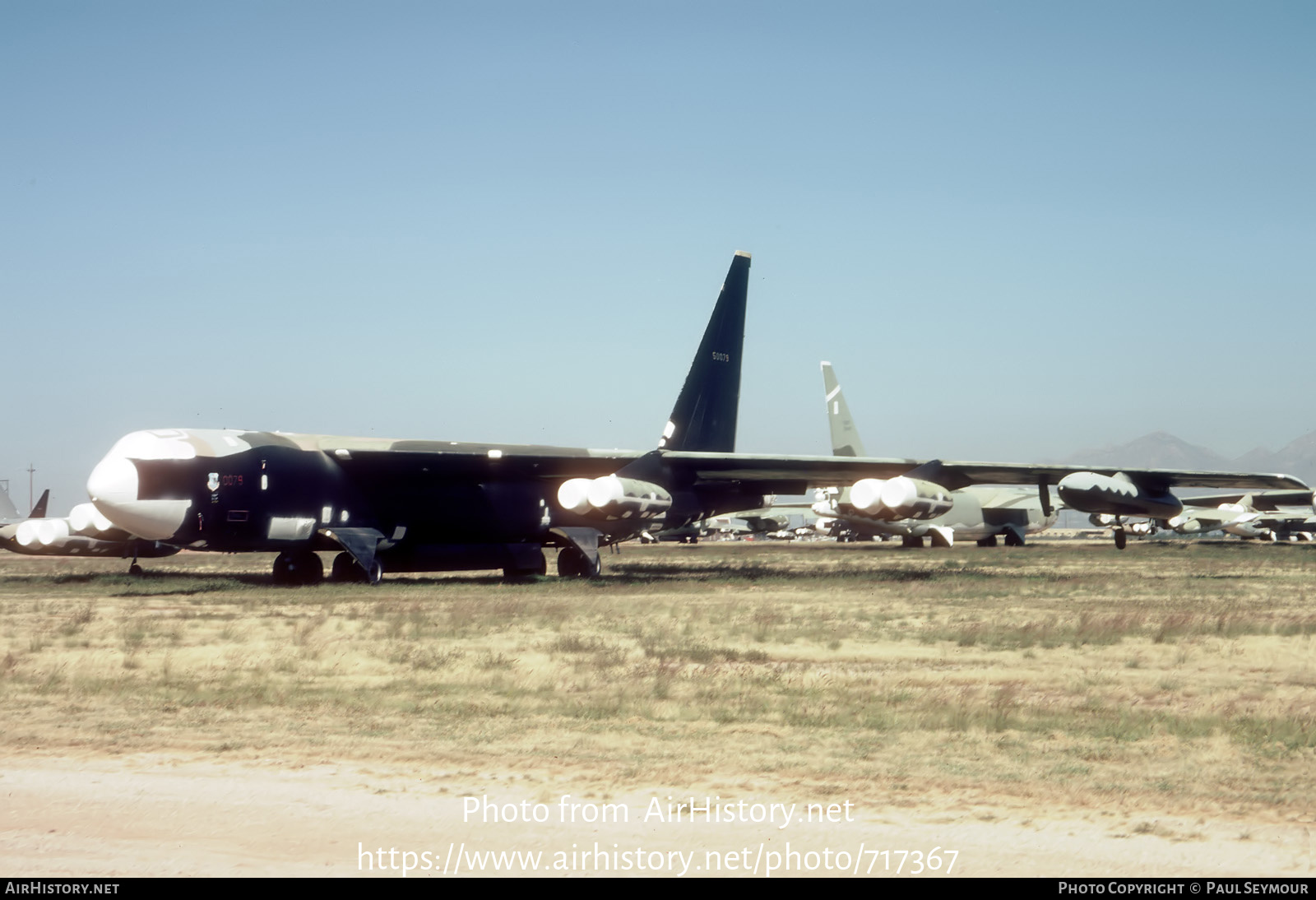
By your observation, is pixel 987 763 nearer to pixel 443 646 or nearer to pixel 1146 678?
pixel 1146 678

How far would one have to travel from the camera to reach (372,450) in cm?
2650

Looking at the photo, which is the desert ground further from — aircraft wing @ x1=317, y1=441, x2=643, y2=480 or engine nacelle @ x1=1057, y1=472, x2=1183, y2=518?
engine nacelle @ x1=1057, y1=472, x2=1183, y2=518

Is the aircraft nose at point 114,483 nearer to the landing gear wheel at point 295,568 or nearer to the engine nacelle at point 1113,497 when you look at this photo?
the landing gear wheel at point 295,568

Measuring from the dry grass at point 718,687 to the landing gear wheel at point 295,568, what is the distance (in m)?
2.89

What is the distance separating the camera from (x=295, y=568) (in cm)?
2675

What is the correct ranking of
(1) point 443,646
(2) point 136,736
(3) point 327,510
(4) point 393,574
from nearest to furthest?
(2) point 136,736, (1) point 443,646, (3) point 327,510, (4) point 393,574

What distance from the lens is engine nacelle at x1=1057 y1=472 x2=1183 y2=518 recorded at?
32969 millimetres

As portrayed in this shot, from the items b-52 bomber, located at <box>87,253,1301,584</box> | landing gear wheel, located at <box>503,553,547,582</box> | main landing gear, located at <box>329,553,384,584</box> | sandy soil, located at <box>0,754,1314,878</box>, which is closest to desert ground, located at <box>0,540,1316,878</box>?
sandy soil, located at <box>0,754,1314,878</box>

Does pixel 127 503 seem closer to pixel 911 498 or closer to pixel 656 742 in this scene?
pixel 656 742

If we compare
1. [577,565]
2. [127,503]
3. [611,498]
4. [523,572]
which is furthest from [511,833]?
[577,565]

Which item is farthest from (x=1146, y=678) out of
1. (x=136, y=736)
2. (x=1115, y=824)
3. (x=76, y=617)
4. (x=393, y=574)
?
(x=393, y=574)

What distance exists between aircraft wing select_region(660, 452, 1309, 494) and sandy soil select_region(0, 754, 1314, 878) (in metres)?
21.5

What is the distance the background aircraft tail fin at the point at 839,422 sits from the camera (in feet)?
177

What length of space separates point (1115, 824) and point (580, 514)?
22104 mm
